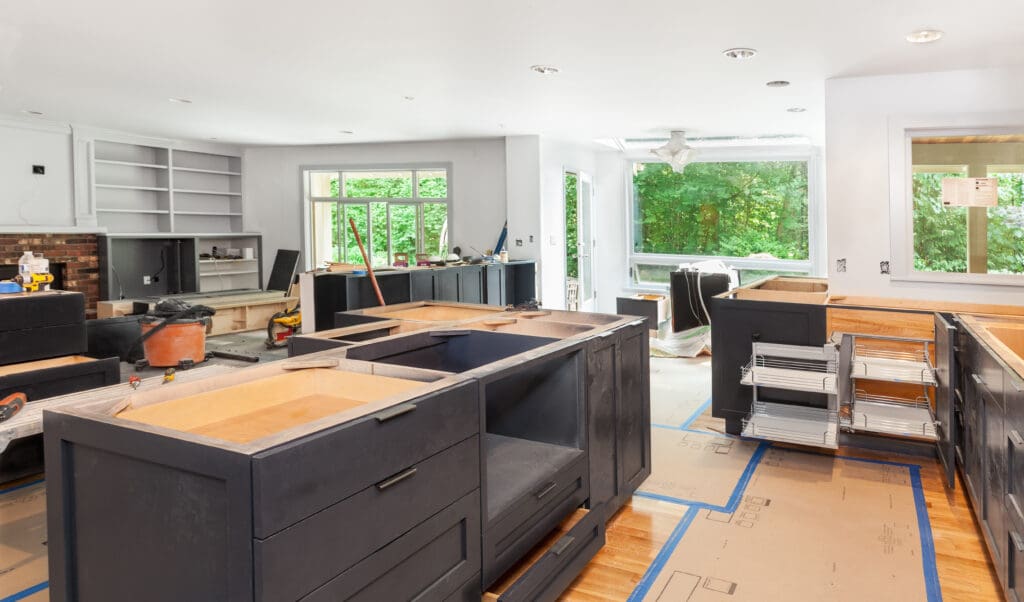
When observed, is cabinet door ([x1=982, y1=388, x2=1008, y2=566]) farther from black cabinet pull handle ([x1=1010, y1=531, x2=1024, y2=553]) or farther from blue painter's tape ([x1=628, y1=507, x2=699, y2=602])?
blue painter's tape ([x1=628, y1=507, x2=699, y2=602])

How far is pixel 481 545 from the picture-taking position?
2.10m

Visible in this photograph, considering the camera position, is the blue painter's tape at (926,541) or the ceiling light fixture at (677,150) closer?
the blue painter's tape at (926,541)

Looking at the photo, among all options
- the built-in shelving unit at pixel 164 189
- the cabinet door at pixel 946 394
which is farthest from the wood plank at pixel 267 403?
the built-in shelving unit at pixel 164 189

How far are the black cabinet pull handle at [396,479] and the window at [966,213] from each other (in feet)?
16.3

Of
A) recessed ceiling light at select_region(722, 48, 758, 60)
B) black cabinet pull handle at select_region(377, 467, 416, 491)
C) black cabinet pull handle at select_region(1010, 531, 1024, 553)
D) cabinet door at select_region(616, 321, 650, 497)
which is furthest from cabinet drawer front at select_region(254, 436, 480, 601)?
recessed ceiling light at select_region(722, 48, 758, 60)

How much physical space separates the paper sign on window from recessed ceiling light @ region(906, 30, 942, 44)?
123 cm

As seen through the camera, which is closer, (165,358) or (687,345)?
(165,358)

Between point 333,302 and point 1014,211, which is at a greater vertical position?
point 1014,211

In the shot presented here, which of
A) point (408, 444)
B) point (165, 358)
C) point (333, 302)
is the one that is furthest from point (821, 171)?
point (408, 444)

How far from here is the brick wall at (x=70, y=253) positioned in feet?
27.5

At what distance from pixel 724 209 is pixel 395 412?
958 cm

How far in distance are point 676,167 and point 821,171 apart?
2.18 meters

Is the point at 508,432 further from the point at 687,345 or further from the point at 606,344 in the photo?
the point at 687,345

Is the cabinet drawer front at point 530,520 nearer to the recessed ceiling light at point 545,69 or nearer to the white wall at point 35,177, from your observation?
the recessed ceiling light at point 545,69
